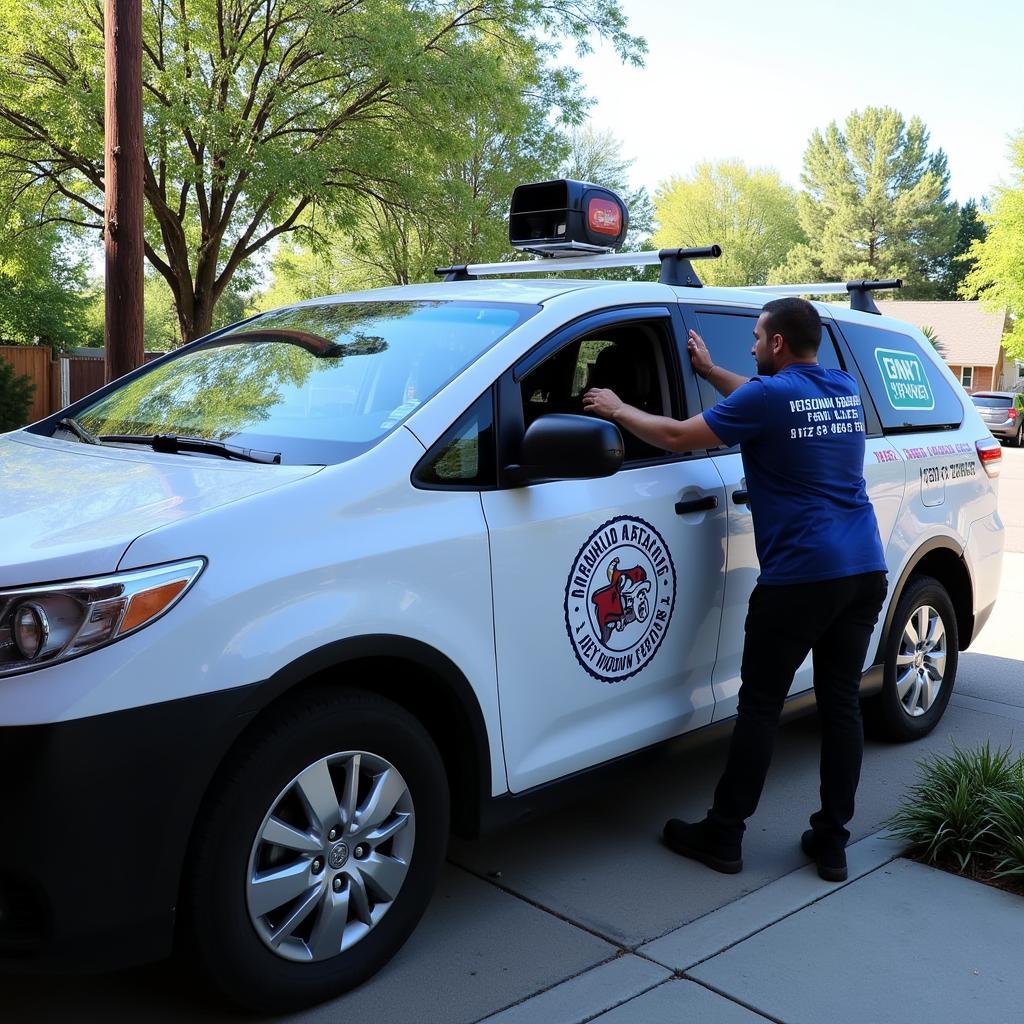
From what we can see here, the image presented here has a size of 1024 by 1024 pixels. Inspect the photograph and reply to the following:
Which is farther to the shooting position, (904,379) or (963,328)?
(963,328)

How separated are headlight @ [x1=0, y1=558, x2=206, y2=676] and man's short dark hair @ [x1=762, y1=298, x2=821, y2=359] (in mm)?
2180

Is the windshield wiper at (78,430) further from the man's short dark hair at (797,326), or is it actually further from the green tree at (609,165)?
the green tree at (609,165)

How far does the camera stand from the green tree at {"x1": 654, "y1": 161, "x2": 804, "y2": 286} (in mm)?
68500

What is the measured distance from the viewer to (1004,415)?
103 ft

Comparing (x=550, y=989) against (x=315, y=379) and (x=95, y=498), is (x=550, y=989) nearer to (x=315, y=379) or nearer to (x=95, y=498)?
(x=95, y=498)

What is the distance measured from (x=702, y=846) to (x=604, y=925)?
0.58 metres

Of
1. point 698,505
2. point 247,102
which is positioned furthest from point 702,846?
point 247,102

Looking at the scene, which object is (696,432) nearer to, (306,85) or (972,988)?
(972,988)

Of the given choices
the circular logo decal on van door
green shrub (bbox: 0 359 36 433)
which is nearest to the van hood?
the circular logo decal on van door

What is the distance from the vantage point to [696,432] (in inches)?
138

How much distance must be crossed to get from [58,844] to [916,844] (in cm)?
280

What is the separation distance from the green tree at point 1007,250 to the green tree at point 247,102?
26.1 meters

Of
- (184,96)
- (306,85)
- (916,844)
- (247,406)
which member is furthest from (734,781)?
(306,85)

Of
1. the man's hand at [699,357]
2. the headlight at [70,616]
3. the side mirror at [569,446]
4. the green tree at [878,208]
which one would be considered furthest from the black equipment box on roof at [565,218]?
the green tree at [878,208]
